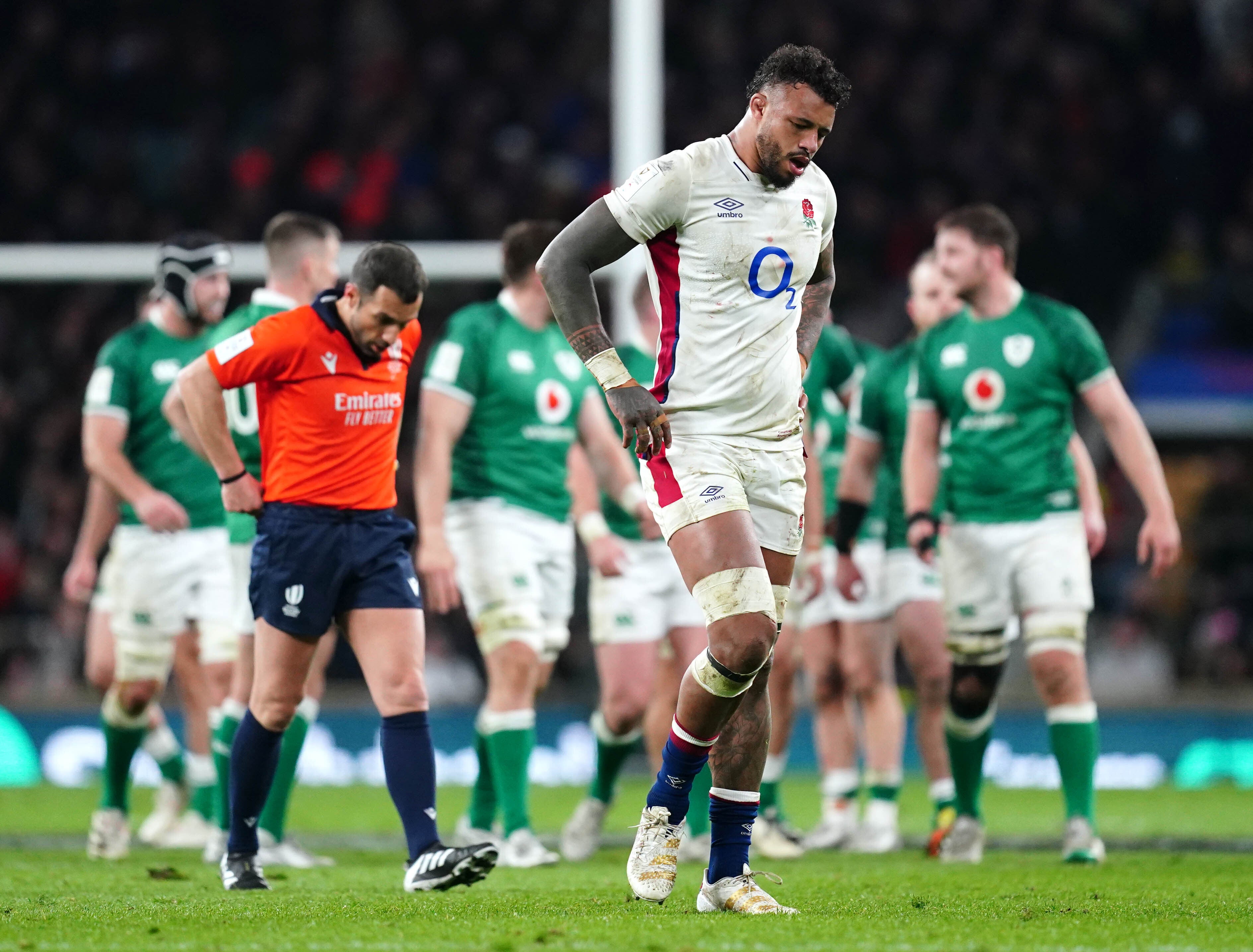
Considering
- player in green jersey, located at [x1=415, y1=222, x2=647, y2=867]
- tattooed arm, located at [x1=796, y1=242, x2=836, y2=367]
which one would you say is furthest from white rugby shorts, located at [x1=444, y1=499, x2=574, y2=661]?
tattooed arm, located at [x1=796, y1=242, x2=836, y2=367]

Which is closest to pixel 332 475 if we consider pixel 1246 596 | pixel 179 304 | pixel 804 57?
pixel 804 57

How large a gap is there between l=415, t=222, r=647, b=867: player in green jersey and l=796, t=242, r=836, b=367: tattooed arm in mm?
2059

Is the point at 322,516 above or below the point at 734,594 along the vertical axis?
above

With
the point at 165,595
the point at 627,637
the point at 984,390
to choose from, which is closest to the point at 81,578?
the point at 165,595

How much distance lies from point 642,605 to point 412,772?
237 cm

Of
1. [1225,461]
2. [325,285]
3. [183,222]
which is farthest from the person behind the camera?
[183,222]

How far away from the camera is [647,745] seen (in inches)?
335

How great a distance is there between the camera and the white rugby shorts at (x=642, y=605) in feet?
25.2

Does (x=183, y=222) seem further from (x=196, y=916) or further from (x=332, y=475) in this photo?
(x=196, y=916)

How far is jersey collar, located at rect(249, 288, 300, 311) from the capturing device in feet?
23.9

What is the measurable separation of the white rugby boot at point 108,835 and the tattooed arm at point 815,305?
406 cm

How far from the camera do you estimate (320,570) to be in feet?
18.3

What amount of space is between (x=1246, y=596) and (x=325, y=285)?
975cm

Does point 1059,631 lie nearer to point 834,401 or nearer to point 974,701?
point 974,701
